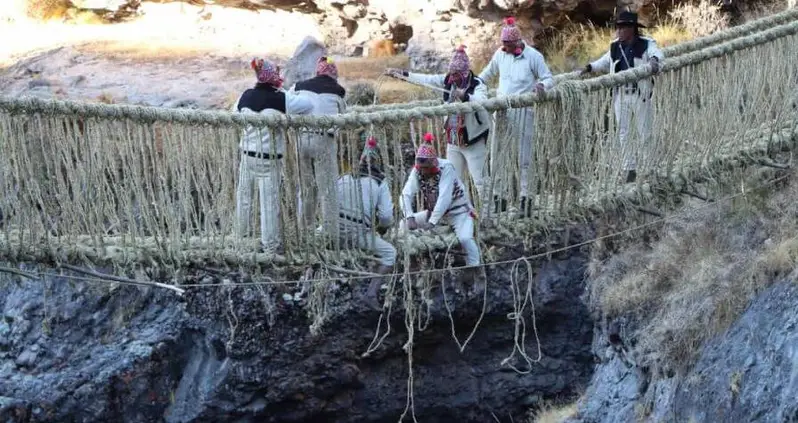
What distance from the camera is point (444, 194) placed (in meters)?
6.55

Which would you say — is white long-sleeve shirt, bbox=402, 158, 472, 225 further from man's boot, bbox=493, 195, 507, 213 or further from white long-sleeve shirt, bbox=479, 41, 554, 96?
white long-sleeve shirt, bbox=479, 41, 554, 96

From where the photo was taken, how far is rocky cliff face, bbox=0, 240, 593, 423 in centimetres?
1089

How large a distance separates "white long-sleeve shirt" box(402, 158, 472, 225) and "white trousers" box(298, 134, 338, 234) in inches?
17.4

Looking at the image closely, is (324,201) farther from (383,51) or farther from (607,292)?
(383,51)

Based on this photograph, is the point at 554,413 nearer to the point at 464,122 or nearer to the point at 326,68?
the point at 464,122

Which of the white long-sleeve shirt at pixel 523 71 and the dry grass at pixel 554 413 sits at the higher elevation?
the white long-sleeve shirt at pixel 523 71

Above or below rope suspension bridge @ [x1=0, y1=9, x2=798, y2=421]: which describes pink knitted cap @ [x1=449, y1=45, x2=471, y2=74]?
above

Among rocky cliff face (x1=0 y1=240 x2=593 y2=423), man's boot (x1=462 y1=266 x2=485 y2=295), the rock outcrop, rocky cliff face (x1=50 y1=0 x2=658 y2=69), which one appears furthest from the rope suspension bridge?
rocky cliff face (x1=50 y1=0 x2=658 y2=69)

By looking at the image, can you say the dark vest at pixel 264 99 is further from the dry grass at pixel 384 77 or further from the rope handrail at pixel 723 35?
the dry grass at pixel 384 77

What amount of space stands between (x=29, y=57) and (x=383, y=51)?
342 centimetres

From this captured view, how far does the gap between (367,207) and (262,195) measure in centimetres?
52

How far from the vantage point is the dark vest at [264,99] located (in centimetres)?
631

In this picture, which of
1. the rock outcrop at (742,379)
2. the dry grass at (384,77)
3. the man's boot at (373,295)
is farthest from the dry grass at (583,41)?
the rock outcrop at (742,379)

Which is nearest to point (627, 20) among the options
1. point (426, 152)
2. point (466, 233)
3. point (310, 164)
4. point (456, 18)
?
point (426, 152)
